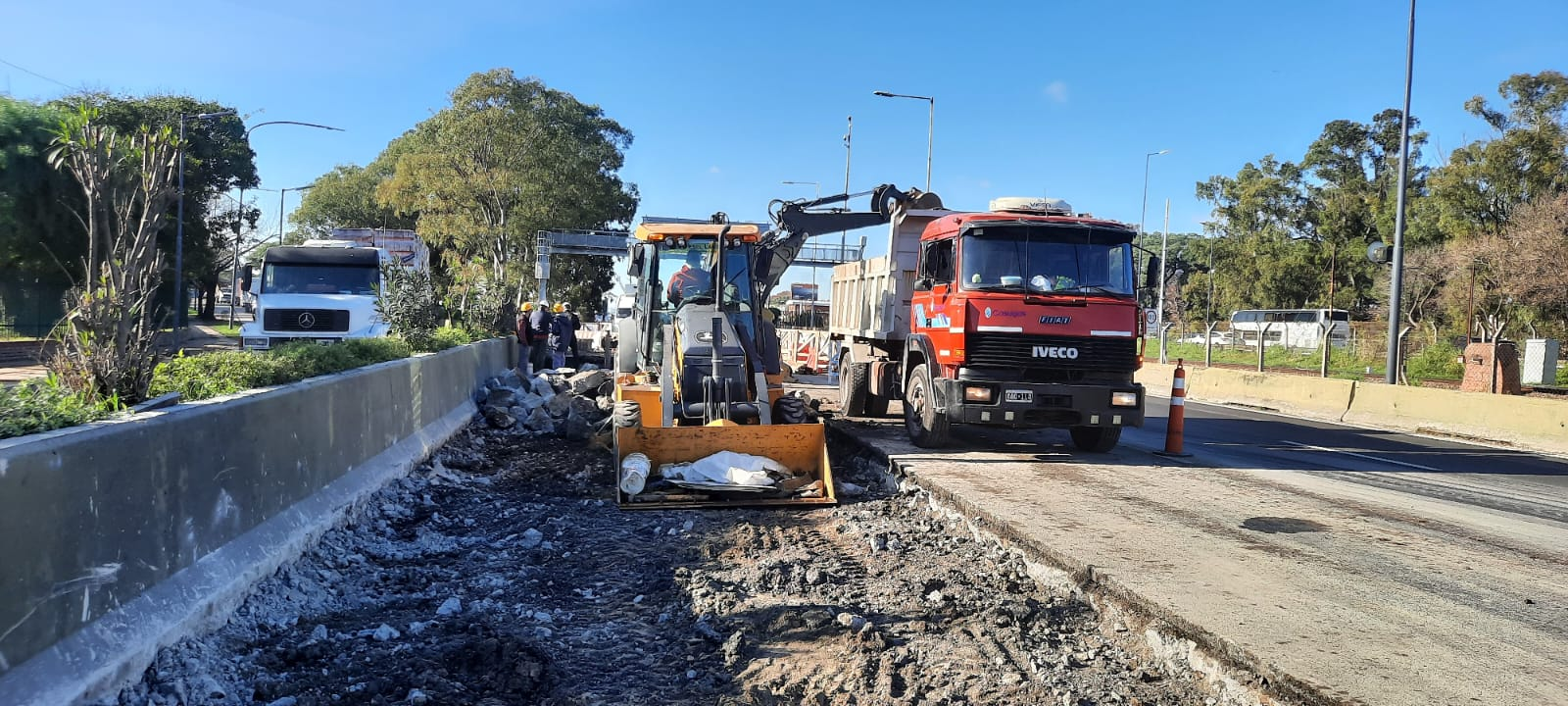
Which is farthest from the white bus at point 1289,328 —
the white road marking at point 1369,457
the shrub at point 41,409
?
the shrub at point 41,409

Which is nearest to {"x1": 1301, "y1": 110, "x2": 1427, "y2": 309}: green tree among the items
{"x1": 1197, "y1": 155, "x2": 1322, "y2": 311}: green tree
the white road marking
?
{"x1": 1197, "y1": 155, "x2": 1322, "y2": 311}: green tree

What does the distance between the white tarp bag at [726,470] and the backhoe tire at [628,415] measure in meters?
0.90

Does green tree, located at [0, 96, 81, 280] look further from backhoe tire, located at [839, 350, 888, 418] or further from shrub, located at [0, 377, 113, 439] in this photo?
shrub, located at [0, 377, 113, 439]

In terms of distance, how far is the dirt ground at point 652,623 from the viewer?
4.33 meters

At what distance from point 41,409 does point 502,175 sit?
36.7m

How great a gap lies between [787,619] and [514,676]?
4.97ft

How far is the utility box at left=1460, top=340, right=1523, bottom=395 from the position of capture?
58.4 ft

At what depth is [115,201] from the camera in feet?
17.2

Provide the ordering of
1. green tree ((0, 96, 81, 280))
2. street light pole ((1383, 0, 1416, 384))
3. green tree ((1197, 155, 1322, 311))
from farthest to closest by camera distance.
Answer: green tree ((1197, 155, 1322, 311)), green tree ((0, 96, 81, 280)), street light pole ((1383, 0, 1416, 384))

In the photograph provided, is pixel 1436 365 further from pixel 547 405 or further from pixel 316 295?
pixel 316 295

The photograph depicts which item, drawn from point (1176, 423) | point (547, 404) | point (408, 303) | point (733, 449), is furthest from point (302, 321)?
point (1176, 423)

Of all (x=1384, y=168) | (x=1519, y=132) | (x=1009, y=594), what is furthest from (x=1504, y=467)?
(x=1384, y=168)

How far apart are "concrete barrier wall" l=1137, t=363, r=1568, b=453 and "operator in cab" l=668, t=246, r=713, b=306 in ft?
40.5

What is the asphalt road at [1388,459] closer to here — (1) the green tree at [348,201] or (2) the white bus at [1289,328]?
(2) the white bus at [1289,328]
